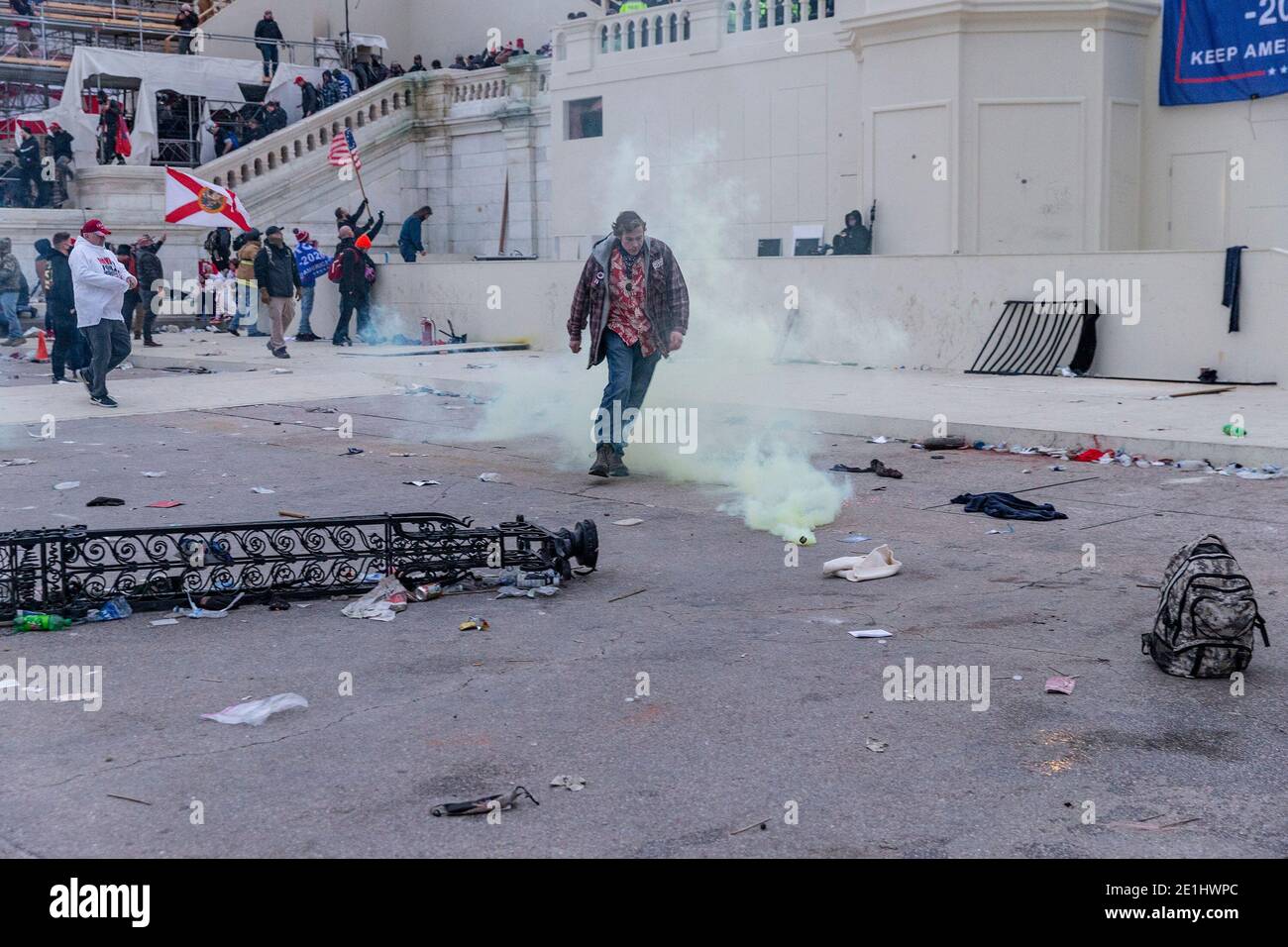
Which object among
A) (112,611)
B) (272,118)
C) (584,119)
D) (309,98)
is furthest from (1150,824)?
(309,98)

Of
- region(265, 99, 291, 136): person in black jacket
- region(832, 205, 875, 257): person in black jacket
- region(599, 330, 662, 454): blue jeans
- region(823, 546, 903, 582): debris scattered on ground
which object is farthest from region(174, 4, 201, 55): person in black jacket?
region(823, 546, 903, 582): debris scattered on ground

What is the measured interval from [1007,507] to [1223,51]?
46.9ft

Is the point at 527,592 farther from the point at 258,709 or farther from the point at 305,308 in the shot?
the point at 305,308

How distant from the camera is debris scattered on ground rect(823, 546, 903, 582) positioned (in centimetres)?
693

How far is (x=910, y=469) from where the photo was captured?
10.6 m

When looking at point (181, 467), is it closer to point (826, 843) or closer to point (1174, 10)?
point (826, 843)

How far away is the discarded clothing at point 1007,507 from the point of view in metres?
8.52

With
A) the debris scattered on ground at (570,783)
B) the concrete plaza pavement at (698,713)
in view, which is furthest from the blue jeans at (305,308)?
the debris scattered on ground at (570,783)

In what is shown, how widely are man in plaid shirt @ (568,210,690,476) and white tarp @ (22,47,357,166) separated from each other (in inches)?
998

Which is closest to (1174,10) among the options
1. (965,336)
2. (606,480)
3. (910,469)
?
(965,336)

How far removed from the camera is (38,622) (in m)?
6.06

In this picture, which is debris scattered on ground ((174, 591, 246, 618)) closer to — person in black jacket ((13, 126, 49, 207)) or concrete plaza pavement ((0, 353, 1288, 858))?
concrete plaza pavement ((0, 353, 1288, 858))
